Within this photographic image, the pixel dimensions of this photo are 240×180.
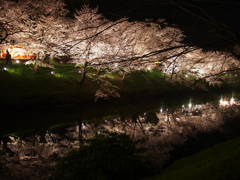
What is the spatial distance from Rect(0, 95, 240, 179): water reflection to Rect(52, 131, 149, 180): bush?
2.26ft

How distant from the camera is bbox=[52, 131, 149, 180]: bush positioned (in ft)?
11.6

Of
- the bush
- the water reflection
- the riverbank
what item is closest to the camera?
the bush

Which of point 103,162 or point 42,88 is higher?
point 42,88

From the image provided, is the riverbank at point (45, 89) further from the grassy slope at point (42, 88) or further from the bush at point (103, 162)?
the bush at point (103, 162)

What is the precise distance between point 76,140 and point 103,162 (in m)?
4.48

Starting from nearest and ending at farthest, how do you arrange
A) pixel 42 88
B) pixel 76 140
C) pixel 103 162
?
pixel 103 162, pixel 76 140, pixel 42 88

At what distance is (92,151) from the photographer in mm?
3928

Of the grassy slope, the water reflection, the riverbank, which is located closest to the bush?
the water reflection

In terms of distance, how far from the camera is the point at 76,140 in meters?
7.77

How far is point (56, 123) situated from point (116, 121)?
3696 mm

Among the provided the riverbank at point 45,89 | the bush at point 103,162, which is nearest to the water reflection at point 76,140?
the bush at point 103,162

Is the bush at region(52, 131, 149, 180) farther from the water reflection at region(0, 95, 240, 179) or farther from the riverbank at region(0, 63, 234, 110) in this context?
the riverbank at region(0, 63, 234, 110)

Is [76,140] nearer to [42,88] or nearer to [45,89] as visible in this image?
[45,89]

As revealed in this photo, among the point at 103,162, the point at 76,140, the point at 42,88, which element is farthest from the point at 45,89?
the point at 103,162
